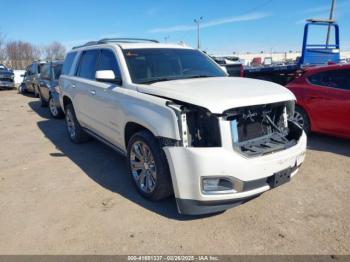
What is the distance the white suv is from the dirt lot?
0.31m

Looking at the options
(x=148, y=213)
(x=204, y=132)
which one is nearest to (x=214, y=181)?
(x=204, y=132)

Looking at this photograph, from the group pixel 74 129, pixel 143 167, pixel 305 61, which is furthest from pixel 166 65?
pixel 305 61

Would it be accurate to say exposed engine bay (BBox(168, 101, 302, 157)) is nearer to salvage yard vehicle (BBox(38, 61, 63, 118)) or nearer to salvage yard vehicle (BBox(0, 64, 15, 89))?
salvage yard vehicle (BBox(38, 61, 63, 118))

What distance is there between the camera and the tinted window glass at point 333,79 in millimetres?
5621

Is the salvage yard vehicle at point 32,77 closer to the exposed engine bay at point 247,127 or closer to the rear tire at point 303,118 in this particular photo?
the rear tire at point 303,118

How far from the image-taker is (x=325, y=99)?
229 inches

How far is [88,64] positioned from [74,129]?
1660 millimetres

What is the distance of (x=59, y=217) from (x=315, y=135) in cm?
549

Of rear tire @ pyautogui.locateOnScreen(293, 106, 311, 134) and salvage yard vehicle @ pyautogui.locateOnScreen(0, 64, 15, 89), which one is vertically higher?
rear tire @ pyautogui.locateOnScreen(293, 106, 311, 134)

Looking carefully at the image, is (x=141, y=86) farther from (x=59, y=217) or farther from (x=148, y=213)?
(x=59, y=217)

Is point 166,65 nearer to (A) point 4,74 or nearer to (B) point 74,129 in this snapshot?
(B) point 74,129

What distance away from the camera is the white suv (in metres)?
3.07

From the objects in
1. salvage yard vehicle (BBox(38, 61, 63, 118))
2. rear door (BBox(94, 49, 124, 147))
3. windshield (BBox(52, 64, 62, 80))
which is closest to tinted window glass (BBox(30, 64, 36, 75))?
salvage yard vehicle (BBox(38, 61, 63, 118))

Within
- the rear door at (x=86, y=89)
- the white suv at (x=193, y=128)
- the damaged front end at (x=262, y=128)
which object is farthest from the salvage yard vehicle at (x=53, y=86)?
the damaged front end at (x=262, y=128)
